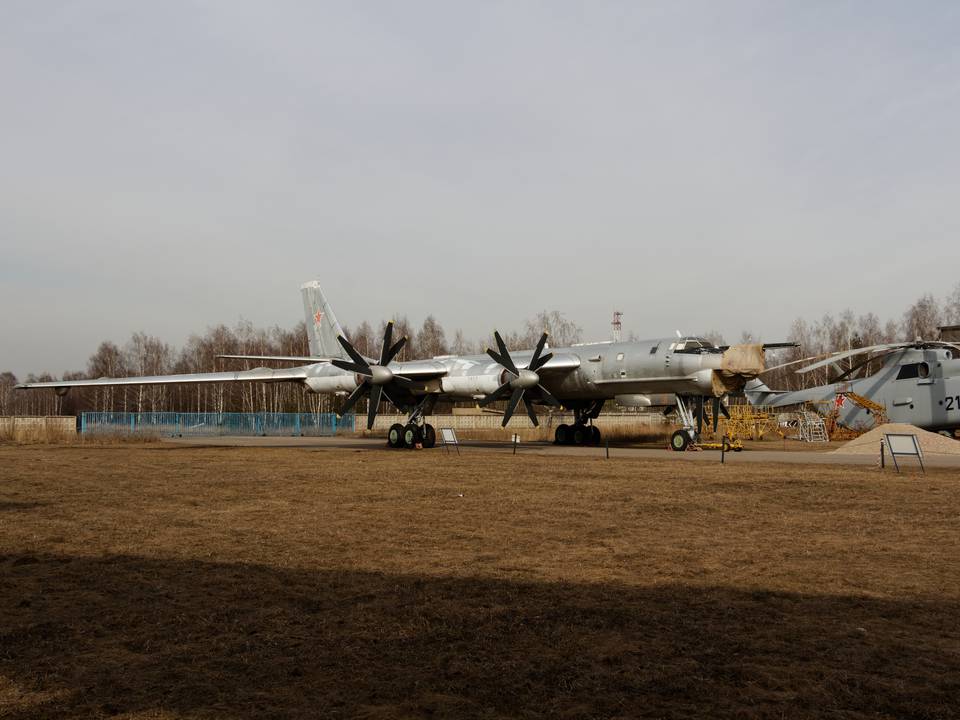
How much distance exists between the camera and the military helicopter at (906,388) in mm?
26375

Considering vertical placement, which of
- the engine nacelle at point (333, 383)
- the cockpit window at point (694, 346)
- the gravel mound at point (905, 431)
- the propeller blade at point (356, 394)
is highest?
the cockpit window at point (694, 346)

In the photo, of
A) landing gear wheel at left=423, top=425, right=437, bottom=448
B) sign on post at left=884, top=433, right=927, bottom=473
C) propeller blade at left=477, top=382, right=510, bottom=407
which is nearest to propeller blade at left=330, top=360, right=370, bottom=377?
landing gear wheel at left=423, top=425, right=437, bottom=448

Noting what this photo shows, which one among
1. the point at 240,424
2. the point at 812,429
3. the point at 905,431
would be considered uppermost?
the point at 240,424

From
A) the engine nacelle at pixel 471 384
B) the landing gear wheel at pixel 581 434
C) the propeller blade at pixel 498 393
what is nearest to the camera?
the propeller blade at pixel 498 393

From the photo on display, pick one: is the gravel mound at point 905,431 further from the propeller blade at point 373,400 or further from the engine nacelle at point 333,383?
the engine nacelle at point 333,383

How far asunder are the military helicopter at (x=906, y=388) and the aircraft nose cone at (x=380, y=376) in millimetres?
12723

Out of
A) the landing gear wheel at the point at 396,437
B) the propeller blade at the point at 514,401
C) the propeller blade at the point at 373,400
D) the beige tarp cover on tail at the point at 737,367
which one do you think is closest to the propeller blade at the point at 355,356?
the propeller blade at the point at 373,400

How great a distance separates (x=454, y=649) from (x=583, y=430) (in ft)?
87.9

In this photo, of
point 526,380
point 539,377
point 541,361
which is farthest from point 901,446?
point 539,377

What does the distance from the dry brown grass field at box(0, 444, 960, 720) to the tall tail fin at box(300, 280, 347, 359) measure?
20386 mm

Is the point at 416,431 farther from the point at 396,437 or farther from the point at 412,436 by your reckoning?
the point at 396,437

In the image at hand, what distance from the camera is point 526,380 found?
2473cm

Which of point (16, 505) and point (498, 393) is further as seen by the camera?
point (498, 393)

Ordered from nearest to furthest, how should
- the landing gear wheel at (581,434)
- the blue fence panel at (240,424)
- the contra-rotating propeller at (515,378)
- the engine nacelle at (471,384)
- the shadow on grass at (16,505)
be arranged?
the shadow on grass at (16,505)
the contra-rotating propeller at (515,378)
the engine nacelle at (471,384)
the landing gear wheel at (581,434)
the blue fence panel at (240,424)
